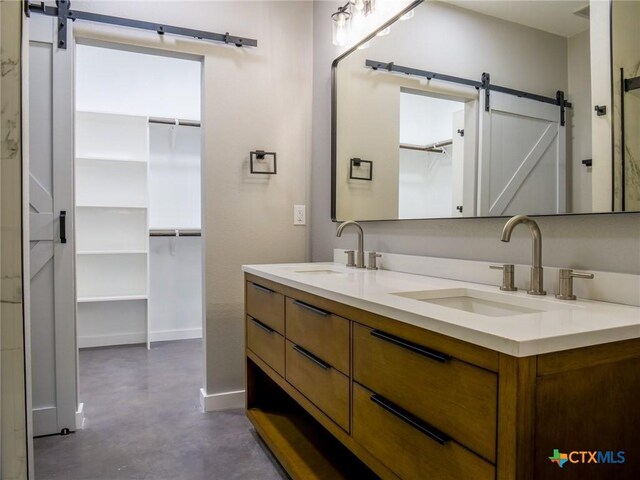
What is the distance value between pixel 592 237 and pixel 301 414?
1547mm

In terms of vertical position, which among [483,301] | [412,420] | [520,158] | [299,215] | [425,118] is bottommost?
[412,420]

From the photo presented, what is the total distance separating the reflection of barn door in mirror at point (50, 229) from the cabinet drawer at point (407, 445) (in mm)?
1697

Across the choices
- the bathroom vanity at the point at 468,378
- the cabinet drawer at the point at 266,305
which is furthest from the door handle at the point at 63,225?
the bathroom vanity at the point at 468,378

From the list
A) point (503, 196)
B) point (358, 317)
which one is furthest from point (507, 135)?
point (358, 317)

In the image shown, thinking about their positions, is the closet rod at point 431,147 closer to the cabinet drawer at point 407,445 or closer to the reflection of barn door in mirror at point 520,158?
the reflection of barn door in mirror at point 520,158

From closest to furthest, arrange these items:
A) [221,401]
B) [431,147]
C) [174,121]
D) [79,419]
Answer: [431,147] → [79,419] → [221,401] → [174,121]

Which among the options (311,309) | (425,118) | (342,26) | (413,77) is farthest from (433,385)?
(342,26)

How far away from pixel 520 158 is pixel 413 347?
0.80 metres

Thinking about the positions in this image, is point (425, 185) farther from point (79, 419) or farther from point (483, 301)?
point (79, 419)

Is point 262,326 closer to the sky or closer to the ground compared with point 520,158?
closer to the ground

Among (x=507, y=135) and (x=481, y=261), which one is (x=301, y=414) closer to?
(x=481, y=261)

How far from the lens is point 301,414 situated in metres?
2.14

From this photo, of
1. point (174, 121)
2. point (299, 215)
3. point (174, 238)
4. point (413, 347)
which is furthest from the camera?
point (174, 238)

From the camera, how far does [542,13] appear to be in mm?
1337
